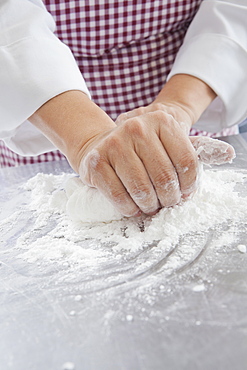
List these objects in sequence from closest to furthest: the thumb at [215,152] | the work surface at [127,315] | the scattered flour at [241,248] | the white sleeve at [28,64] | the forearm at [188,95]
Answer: the work surface at [127,315] < the scattered flour at [241,248] < the thumb at [215,152] < the white sleeve at [28,64] < the forearm at [188,95]

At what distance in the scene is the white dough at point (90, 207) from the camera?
0.70m

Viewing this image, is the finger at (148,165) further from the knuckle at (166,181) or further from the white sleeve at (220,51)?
the white sleeve at (220,51)

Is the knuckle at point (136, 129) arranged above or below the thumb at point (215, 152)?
above

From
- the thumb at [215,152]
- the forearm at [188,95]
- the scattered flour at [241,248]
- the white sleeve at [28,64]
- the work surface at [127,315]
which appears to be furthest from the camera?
the forearm at [188,95]

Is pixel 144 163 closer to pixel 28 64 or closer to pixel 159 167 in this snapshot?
pixel 159 167

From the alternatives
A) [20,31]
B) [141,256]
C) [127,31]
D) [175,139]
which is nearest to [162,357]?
[141,256]

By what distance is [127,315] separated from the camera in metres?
0.46

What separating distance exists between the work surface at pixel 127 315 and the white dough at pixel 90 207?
0.42ft

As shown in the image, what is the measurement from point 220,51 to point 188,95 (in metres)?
0.15

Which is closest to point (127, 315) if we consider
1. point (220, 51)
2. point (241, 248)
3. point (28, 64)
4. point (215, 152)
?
point (241, 248)

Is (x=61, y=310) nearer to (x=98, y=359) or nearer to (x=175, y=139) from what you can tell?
(x=98, y=359)

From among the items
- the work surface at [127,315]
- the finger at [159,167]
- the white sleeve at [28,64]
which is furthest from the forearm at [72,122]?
the work surface at [127,315]

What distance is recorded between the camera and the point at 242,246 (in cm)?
56

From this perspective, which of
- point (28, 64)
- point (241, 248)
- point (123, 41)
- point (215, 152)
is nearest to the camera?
point (241, 248)
